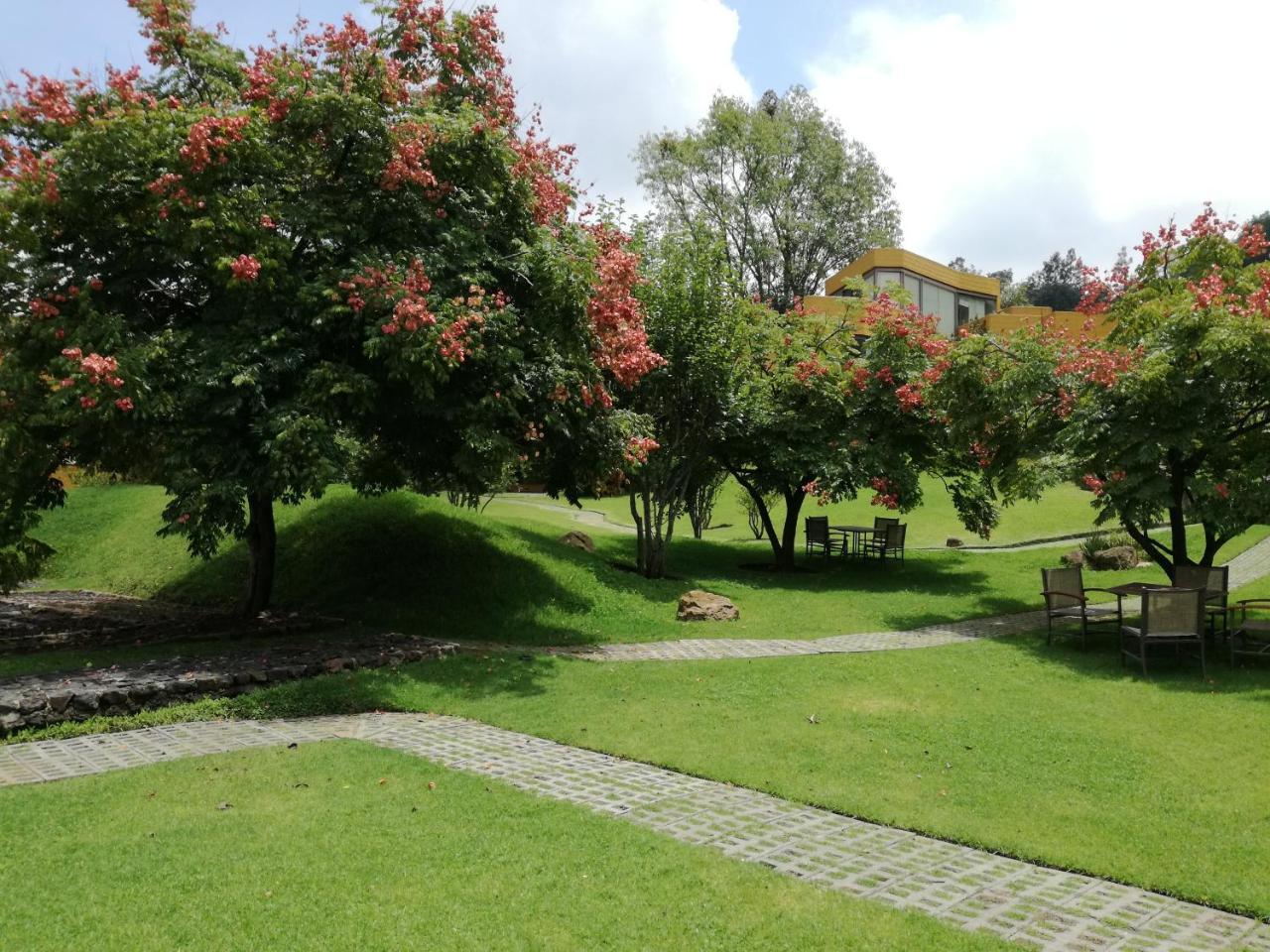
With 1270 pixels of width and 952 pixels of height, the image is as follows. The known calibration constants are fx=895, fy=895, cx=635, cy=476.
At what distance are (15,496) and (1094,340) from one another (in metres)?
15.3

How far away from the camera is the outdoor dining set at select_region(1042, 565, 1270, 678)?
411 inches

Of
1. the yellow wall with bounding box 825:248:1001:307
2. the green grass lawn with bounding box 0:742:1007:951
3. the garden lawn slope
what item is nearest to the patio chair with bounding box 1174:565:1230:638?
the garden lawn slope

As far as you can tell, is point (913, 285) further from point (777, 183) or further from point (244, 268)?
point (244, 268)

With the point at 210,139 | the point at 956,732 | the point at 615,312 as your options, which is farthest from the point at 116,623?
the point at 956,732

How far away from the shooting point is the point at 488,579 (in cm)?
1594

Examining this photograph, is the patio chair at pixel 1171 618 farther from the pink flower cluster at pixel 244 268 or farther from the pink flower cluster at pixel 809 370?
the pink flower cluster at pixel 244 268

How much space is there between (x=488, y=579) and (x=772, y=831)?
423 inches

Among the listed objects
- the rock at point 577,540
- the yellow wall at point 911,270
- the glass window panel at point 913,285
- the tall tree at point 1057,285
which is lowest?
the rock at point 577,540

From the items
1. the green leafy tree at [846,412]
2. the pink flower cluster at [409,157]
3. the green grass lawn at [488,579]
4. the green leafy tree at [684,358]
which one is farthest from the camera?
the green leafy tree at [846,412]

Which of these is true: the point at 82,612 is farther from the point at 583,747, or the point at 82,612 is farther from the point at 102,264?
the point at 583,747

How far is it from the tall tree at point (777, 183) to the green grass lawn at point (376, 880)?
111ft

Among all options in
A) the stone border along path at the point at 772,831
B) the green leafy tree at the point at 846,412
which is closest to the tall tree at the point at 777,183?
the green leafy tree at the point at 846,412

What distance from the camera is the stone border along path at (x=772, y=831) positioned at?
451cm

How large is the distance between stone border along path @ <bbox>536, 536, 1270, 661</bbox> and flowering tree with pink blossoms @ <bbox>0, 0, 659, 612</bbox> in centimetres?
317
